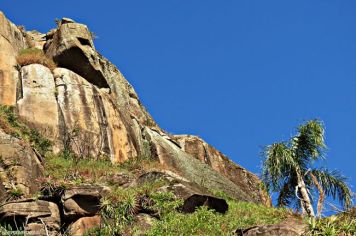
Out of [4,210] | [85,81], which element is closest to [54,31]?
[85,81]

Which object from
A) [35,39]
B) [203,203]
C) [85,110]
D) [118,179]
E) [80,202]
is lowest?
[80,202]

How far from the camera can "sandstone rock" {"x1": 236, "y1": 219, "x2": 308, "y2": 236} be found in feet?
72.7

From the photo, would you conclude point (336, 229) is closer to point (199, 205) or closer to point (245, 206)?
point (199, 205)

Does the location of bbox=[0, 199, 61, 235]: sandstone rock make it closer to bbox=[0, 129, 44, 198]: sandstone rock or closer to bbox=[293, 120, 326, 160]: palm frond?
bbox=[0, 129, 44, 198]: sandstone rock

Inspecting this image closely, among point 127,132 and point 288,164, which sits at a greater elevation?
point 127,132

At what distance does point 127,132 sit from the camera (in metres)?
40.5

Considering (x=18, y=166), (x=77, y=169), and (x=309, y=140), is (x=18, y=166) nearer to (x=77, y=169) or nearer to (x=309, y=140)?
(x=77, y=169)

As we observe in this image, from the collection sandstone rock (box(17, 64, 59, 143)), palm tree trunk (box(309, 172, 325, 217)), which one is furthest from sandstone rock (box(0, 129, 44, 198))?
palm tree trunk (box(309, 172, 325, 217))

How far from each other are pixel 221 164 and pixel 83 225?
24905 millimetres

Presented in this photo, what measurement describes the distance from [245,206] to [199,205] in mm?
4746

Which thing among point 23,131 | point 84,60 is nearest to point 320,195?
point 23,131

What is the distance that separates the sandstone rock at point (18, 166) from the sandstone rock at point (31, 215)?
2.52 metres

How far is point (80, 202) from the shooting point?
2505 cm

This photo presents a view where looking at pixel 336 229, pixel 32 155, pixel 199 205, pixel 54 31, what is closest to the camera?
pixel 336 229
